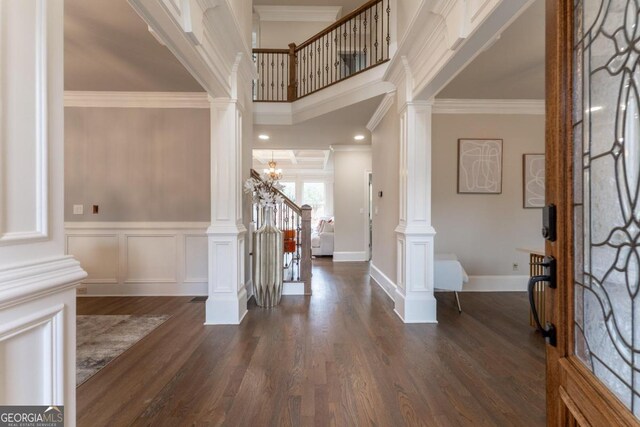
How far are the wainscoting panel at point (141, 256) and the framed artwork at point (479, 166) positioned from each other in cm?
365

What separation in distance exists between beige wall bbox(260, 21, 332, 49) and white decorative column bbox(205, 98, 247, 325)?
427cm

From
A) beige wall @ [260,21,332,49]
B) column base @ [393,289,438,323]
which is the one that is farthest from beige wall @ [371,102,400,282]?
beige wall @ [260,21,332,49]

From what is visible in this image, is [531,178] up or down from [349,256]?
up

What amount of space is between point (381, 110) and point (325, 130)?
1.45 metres

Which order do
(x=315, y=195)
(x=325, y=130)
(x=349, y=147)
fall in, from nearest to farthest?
(x=325, y=130) → (x=349, y=147) → (x=315, y=195)

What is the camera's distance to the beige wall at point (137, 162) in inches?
160

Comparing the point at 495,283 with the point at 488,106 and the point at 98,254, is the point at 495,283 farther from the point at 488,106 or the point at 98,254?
the point at 98,254

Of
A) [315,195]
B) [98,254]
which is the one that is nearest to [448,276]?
[98,254]

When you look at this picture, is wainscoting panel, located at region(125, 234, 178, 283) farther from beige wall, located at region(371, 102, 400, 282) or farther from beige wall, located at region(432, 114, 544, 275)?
beige wall, located at region(432, 114, 544, 275)

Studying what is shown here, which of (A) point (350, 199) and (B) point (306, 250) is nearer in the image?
(B) point (306, 250)

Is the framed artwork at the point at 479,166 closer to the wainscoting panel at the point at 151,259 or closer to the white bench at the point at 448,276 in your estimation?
the white bench at the point at 448,276

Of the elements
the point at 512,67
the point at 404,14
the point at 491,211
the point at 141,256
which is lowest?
the point at 141,256

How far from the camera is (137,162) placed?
4082mm

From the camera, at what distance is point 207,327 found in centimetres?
302
